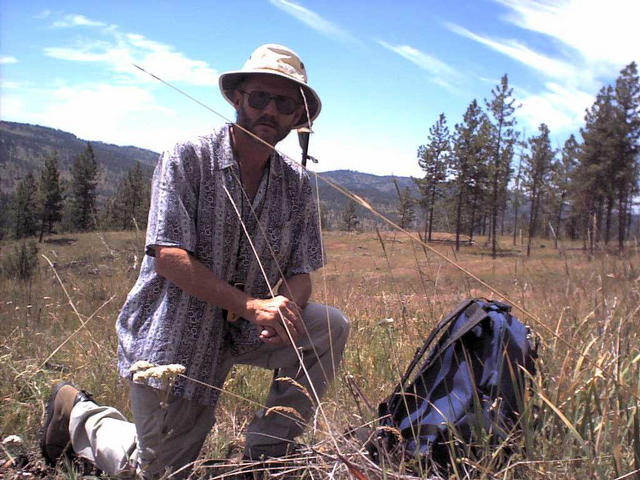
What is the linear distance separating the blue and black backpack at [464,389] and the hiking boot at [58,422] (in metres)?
1.32

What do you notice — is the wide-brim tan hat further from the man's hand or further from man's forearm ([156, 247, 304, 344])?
the man's hand

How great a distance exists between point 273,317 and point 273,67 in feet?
3.28

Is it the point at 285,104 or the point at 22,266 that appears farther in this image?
the point at 22,266

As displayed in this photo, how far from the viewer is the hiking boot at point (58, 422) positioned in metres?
2.05

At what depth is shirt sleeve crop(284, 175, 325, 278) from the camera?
2305 mm

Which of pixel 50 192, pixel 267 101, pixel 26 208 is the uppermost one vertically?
pixel 50 192

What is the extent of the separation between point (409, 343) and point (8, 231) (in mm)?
73866

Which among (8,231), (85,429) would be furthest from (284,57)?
(8,231)

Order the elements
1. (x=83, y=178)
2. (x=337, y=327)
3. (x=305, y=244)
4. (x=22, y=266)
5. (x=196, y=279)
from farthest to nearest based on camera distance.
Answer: (x=83, y=178), (x=22, y=266), (x=305, y=244), (x=337, y=327), (x=196, y=279)

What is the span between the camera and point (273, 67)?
6.63ft

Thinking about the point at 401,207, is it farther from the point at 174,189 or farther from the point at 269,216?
the point at 174,189

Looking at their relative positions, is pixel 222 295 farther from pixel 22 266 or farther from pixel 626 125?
pixel 626 125

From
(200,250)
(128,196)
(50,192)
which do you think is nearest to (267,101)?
(200,250)

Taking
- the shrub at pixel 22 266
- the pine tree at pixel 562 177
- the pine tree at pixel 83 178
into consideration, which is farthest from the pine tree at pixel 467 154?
the pine tree at pixel 83 178
